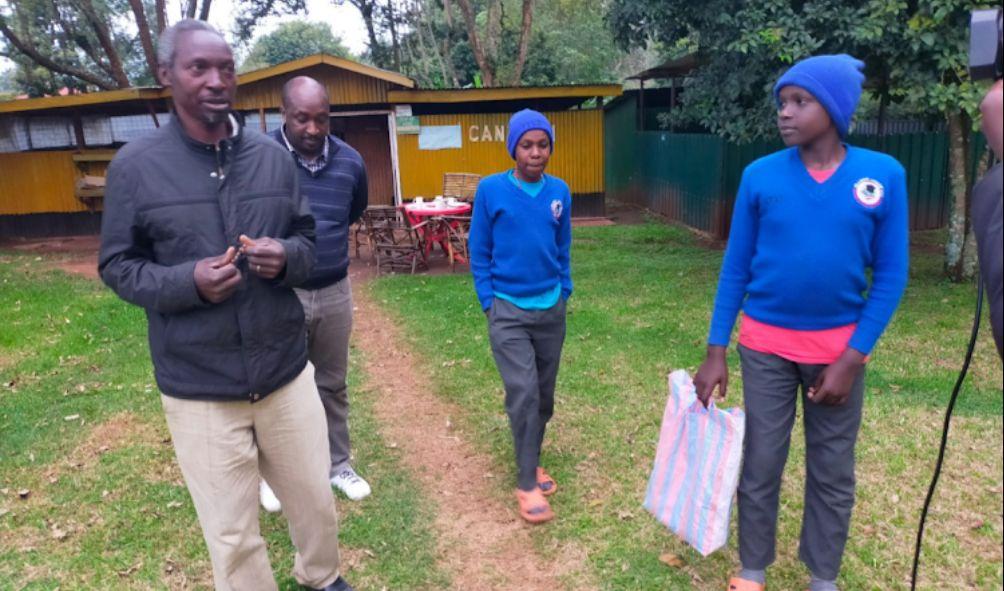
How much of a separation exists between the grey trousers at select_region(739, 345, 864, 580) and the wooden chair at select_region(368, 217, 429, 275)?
8.40 meters

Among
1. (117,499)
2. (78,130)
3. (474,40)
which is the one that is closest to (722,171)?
(474,40)

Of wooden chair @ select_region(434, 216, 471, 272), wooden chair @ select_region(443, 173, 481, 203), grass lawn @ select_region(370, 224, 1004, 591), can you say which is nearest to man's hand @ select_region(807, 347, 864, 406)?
grass lawn @ select_region(370, 224, 1004, 591)

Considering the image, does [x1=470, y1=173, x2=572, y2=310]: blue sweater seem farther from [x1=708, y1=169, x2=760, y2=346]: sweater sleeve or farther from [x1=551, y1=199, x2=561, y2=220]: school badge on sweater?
[x1=708, y1=169, x2=760, y2=346]: sweater sleeve

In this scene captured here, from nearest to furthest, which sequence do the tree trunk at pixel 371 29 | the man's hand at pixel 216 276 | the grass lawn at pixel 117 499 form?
1. the man's hand at pixel 216 276
2. the grass lawn at pixel 117 499
3. the tree trunk at pixel 371 29

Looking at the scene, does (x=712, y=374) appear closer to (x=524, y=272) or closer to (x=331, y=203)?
(x=524, y=272)

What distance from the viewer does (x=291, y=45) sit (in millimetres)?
49344

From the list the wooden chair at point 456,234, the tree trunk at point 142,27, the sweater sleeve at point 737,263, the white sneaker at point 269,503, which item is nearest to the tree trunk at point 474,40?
the tree trunk at point 142,27

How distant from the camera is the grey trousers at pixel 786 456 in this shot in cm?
276

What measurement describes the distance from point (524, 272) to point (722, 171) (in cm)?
1005

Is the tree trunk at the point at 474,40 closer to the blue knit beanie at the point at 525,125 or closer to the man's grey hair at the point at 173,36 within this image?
the blue knit beanie at the point at 525,125

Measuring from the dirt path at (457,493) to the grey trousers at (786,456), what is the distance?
0.89 metres

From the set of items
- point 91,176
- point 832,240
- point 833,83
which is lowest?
point 91,176

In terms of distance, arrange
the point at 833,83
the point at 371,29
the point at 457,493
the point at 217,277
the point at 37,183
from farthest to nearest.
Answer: the point at 371,29 → the point at 37,183 → the point at 457,493 → the point at 833,83 → the point at 217,277

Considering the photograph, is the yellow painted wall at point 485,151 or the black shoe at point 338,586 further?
the yellow painted wall at point 485,151
